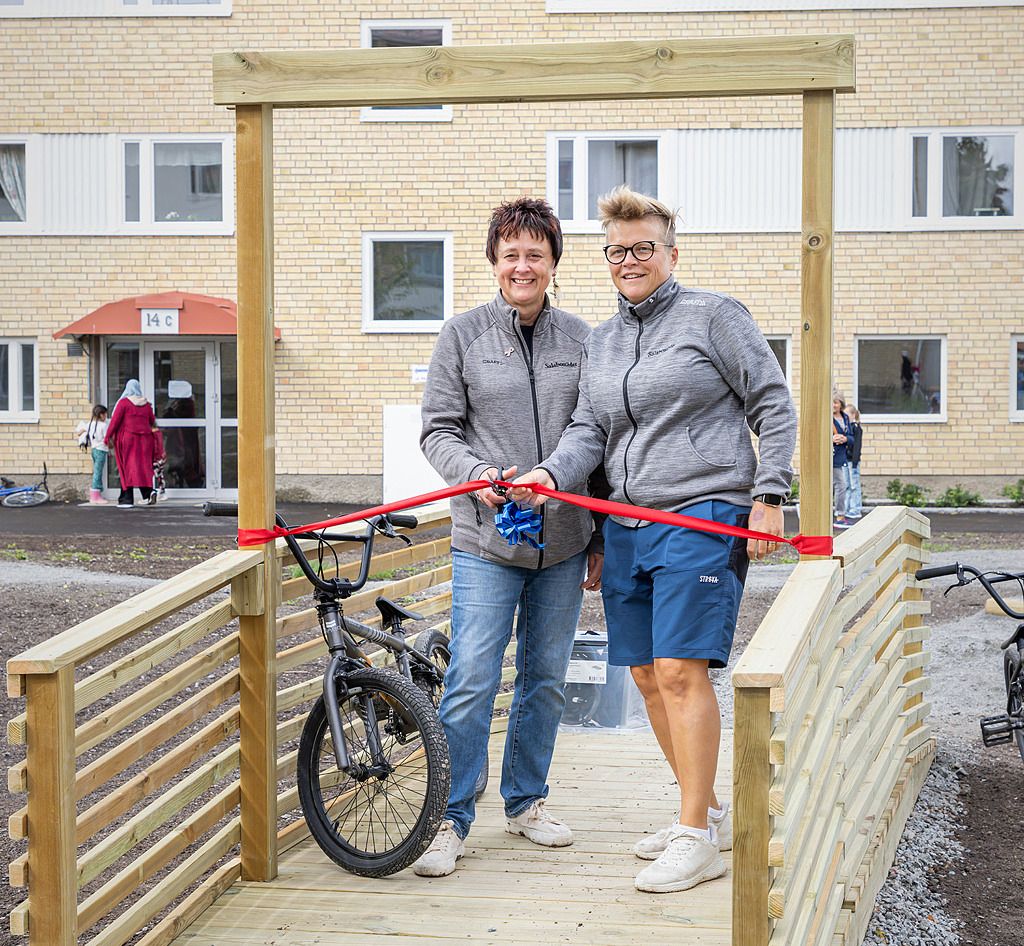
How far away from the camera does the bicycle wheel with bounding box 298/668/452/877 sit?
3.31 meters

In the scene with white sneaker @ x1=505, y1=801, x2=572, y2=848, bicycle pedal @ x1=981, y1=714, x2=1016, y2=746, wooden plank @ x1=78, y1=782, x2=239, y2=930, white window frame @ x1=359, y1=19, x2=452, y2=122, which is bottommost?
bicycle pedal @ x1=981, y1=714, x2=1016, y2=746

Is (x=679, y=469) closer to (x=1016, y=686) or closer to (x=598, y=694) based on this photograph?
(x=598, y=694)

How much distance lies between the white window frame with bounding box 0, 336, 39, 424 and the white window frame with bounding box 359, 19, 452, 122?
6.57m

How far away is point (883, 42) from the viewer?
18.0 m

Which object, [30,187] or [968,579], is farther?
[30,187]

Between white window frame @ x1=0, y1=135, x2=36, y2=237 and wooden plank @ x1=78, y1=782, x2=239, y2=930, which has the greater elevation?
white window frame @ x1=0, y1=135, x2=36, y2=237

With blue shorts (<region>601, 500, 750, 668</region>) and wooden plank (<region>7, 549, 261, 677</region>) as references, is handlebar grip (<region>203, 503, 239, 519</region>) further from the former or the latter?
blue shorts (<region>601, 500, 750, 668</region>)

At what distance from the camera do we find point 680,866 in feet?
10.8

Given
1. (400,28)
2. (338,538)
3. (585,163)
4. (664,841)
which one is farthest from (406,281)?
(664,841)

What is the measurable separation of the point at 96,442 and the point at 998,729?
1513 cm

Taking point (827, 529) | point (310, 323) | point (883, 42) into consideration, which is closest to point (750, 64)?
point (827, 529)

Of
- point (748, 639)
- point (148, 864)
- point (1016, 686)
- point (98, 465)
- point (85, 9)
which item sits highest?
point (85, 9)

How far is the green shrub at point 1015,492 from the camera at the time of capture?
17703mm

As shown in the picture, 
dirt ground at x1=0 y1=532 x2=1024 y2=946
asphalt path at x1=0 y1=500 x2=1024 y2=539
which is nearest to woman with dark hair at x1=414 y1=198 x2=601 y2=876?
dirt ground at x1=0 y1=532 x2=1024 y2=946
